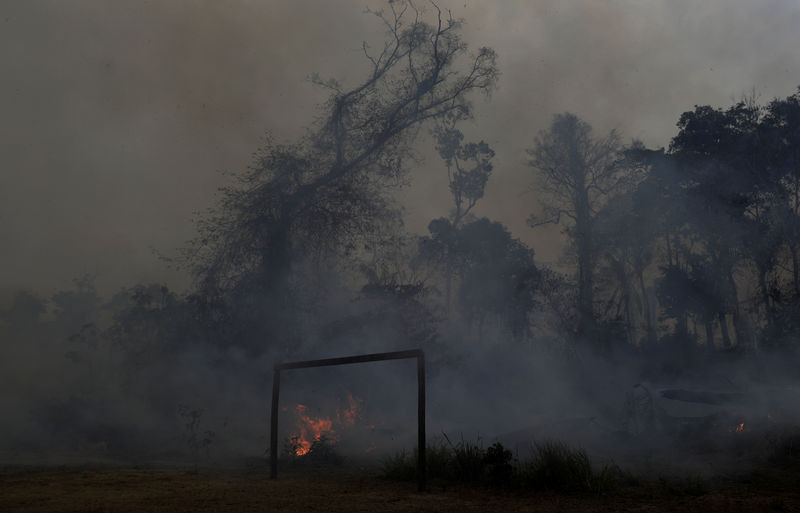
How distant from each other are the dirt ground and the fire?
5.22 metres

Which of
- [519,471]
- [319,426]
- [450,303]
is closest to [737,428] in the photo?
[519,471]

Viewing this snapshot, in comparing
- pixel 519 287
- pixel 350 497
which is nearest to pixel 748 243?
pixel 519 287

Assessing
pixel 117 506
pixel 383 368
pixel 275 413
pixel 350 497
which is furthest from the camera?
pixel 383 368

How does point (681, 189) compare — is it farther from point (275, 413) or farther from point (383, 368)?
point (275, 413)

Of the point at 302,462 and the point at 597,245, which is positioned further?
the point at 597,245

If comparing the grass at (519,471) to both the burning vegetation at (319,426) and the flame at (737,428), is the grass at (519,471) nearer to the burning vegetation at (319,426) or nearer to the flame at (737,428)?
the burning vegetation at (319,426)

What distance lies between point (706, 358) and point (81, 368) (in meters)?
39.8

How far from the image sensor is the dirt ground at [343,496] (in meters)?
7.93

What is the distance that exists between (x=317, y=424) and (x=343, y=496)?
361 inches

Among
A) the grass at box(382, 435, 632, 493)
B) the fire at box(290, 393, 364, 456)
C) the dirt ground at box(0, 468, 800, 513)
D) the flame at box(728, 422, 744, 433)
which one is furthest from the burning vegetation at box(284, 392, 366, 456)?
the flame at box(728, 422, 744, 433)

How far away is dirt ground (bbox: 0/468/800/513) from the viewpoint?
26.0ft

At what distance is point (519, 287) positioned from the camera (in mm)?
37500

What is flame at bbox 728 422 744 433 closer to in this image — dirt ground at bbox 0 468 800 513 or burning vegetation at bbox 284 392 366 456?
dirt ground at bbox 0 468 800 513

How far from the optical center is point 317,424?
18.2 metres
